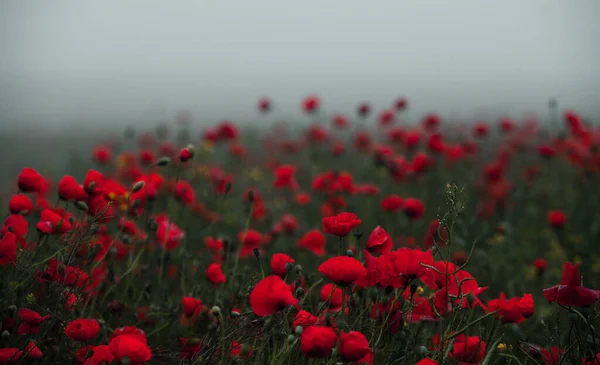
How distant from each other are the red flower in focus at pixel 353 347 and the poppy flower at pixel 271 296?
0.17 meters

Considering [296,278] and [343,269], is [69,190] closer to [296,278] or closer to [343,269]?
[296,278]

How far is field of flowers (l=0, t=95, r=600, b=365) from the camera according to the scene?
5.06 feet

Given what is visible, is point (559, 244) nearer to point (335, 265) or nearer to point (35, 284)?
point (335, 265)

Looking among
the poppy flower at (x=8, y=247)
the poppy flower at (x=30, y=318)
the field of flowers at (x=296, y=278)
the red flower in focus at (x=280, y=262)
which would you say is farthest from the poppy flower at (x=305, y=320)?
the poppy flower at (x=8, y=247)

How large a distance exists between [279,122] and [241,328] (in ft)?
22.4

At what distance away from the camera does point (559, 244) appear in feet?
12.9

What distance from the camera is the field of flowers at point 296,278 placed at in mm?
1542

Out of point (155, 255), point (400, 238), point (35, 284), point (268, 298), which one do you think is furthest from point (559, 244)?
point (35, 284)

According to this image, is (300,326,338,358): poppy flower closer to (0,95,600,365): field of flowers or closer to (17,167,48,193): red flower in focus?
(0,95,600,365): field of flowers

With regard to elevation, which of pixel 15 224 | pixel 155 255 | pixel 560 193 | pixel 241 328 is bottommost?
pixel 560 193

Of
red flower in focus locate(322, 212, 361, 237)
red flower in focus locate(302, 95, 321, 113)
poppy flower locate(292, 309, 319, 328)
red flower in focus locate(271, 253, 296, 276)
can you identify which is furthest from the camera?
red flower in focus locate(302, 95, 321, 113)

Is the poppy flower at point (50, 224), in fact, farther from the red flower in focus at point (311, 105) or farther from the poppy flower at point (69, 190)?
the red flower in focus at point (311, 105)

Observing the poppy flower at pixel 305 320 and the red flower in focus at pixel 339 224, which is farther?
the red flower in focus at pixel 339 224

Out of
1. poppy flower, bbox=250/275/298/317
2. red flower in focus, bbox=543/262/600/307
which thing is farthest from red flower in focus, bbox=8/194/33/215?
red flower in focus, bbox=543/262/600/307
